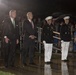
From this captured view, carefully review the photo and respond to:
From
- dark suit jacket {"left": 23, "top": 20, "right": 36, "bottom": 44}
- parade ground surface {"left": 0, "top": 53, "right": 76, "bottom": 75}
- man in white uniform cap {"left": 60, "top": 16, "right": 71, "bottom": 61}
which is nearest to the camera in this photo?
parade ground surface {"left": 0, "top": 53, "right": 76, "bottom": 75}

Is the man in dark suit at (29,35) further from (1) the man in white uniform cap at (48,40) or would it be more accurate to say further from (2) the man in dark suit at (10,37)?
(1) the man in white uniform cap at (48,40)

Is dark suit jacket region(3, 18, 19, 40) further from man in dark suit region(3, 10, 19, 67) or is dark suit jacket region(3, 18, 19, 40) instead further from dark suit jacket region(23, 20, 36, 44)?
dark suit jacket region(23, 20, 36, 44)

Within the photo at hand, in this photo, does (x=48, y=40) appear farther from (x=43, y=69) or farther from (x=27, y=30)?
(x=43, y=69)

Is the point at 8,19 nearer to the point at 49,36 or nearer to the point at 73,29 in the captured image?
the point at 49,36

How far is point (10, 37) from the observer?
12.1 m

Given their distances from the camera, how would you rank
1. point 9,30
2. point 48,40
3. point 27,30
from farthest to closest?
point 48,40 → point 27,30 → point 9,30

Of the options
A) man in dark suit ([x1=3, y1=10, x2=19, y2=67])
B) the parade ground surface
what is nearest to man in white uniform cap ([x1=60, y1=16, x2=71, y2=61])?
the parade ground surface

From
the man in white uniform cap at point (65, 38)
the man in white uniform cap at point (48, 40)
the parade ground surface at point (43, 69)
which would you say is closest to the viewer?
the parade ground surface at point (43, 69)

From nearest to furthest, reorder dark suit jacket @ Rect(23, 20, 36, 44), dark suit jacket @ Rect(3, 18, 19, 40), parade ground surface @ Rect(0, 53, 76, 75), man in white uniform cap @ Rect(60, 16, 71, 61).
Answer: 1. parade ground surface @ Rect(0, 53, 76, 75)
2. dark suit jacket @ Rect(3, 18, 19, 40)
3. dark suit jacket @ Rect(23, 20, 36, 44)
4. man in white uniform cap @ Rect(60, 16, 71, 61)

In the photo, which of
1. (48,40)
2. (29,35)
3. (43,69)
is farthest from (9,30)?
(48,40)

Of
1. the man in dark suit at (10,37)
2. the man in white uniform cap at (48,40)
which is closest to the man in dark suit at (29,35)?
the man in dark suit at (10,37)

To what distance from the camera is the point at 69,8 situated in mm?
27609

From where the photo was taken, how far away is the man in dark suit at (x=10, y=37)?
39.4ft

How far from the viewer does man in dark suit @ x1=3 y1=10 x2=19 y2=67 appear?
39.4 ft
